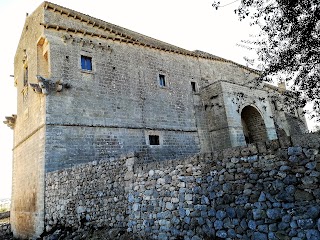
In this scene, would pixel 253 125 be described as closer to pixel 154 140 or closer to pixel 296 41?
pixel 154 140

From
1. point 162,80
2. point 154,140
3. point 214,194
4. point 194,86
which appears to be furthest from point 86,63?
point 214,194

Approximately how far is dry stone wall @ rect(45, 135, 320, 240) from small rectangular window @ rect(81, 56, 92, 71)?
6.36 metres

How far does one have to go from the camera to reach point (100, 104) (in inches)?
494

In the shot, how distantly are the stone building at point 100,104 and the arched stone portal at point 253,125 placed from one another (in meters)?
0.07

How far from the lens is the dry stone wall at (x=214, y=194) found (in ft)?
13.2

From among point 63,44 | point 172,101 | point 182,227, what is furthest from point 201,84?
point 182,227

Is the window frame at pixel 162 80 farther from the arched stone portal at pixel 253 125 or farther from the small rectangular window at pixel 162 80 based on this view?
the arched stone portal at pixel 253 125

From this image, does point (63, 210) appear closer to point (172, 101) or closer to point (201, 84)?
point (172, 101)

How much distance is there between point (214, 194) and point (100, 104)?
29.0ft

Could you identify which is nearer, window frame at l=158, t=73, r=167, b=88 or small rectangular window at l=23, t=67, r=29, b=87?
small rectangular window at l=23, t=67, r=29, b=87

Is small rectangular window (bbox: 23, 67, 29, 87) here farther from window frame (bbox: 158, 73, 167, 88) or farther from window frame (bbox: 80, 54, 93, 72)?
window frame (bbox: 158, 73, 167, 88)

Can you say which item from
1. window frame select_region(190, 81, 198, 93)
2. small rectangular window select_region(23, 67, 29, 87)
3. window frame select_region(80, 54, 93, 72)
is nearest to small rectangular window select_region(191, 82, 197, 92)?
window frame select_region(190, 81, 198, 93)

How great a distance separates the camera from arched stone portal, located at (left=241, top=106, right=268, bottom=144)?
17.5 meters

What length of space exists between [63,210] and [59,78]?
239 inches
